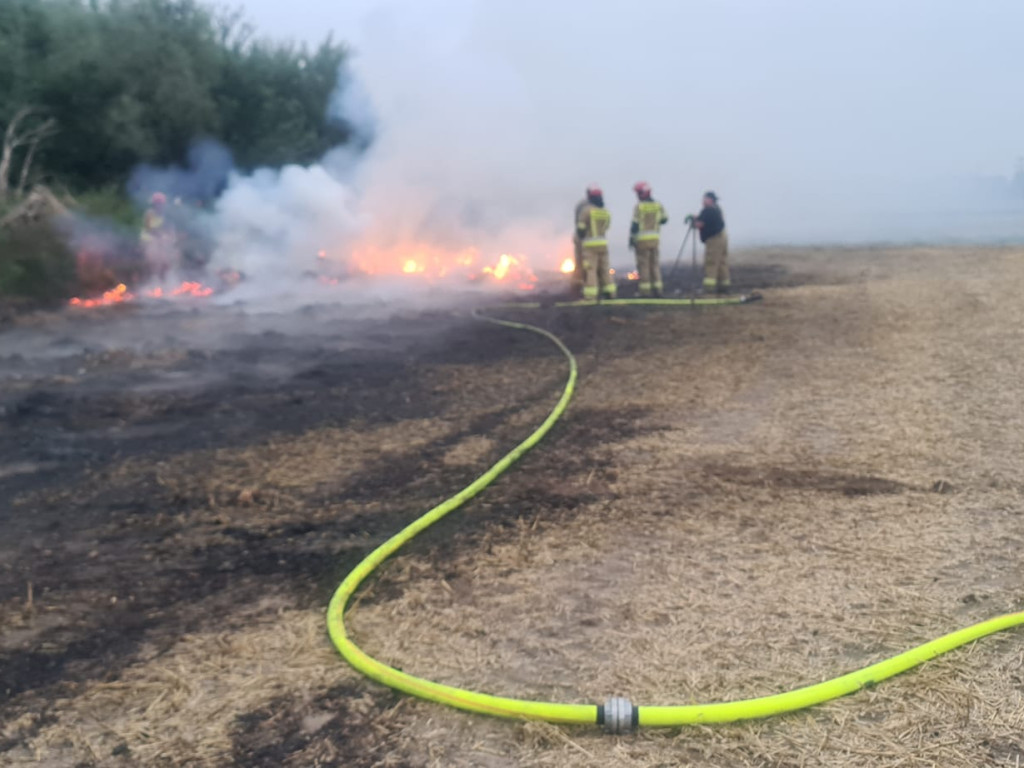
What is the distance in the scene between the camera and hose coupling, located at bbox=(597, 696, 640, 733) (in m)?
2.95

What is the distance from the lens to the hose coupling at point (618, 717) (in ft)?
9.66

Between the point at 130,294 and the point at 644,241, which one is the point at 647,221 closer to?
the point at 644,241

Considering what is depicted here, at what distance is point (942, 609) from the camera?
3711 mm

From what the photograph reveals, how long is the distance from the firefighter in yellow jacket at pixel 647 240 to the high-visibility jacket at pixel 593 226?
A: 820mm

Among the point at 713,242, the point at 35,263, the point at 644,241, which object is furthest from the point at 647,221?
the point at 35,263

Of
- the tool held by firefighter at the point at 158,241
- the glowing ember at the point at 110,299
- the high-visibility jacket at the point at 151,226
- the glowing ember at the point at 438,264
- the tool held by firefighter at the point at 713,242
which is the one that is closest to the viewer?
the tool held by firefighter at the point at 713,242

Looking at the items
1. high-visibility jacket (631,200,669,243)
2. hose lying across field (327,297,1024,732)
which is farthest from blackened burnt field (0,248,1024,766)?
high-visibility jacket (631,200,669,243)

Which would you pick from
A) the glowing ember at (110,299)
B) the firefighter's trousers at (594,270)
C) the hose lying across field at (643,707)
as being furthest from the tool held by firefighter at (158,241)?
the hose lying across field at (643,707)

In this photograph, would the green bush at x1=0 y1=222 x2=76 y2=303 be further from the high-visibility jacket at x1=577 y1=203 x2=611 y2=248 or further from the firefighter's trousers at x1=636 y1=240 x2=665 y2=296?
the firefighter's trousers at x1=636 y1=240 x2=665 y2=296

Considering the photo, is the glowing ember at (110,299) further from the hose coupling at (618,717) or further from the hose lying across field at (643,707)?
the hose coupling at (618,717)

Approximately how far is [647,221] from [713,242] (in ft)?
3.78

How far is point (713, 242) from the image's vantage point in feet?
46.5

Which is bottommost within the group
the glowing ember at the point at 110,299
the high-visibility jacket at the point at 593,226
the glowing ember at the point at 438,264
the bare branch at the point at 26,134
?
the glowing ember at the point at 110,299

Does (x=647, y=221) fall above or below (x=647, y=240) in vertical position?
above
